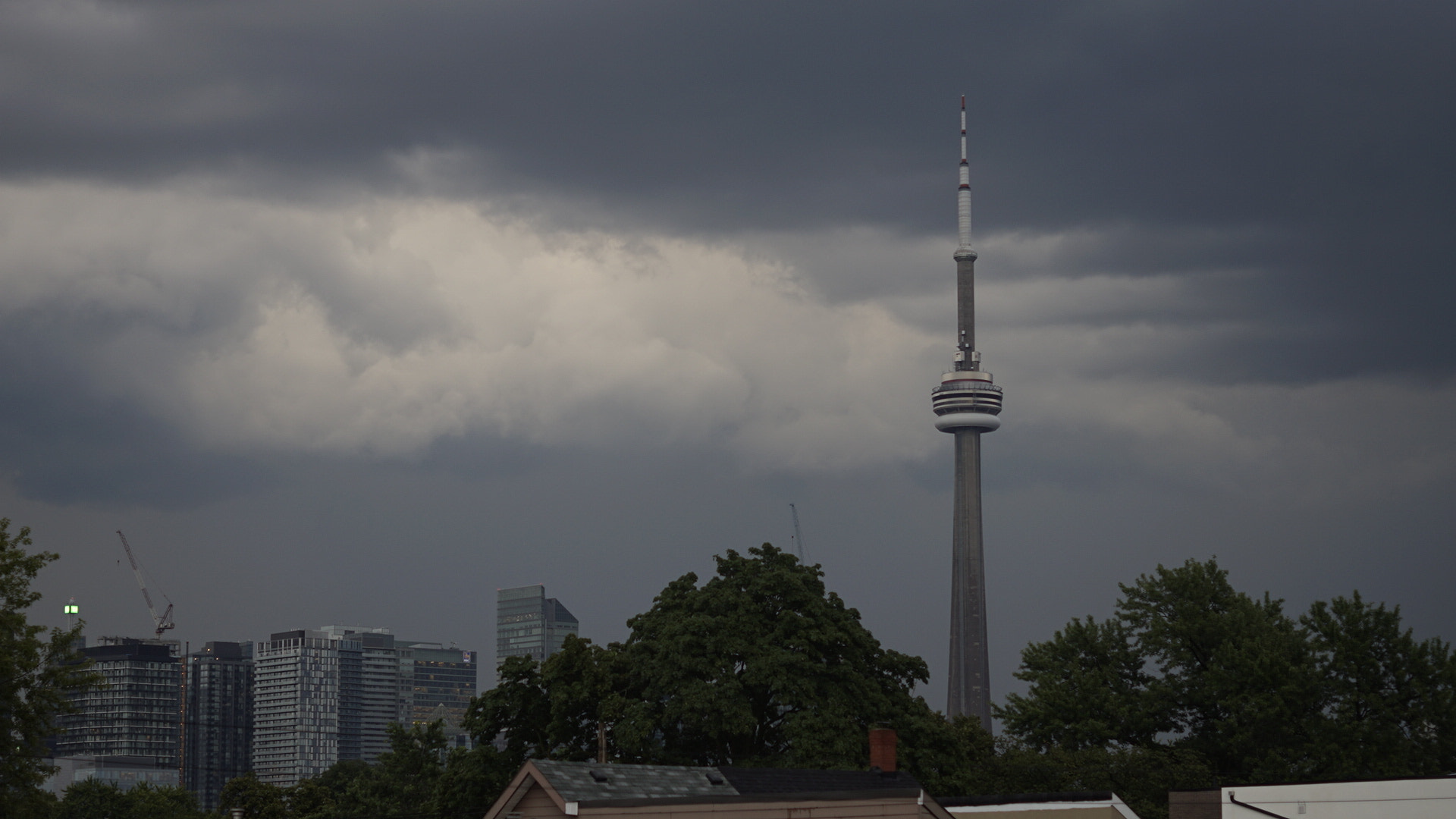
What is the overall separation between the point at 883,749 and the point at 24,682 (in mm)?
29974

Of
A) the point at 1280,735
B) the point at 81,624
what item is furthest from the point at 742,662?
the point at 1280,735

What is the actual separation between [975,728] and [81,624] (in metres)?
63.4

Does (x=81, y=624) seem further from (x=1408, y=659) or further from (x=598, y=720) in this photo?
(x=1408, y=659)

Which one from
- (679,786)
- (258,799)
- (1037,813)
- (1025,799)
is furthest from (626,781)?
(258,799)

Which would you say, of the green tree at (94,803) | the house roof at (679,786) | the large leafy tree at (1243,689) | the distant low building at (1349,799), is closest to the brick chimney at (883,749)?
the house roof at (679,786)

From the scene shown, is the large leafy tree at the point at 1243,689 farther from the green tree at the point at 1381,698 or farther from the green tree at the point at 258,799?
the green tree at the point at 258,799

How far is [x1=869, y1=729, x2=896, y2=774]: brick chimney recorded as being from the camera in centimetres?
4597

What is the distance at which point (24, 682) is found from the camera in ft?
168

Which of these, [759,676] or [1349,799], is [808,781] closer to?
[1349,799]

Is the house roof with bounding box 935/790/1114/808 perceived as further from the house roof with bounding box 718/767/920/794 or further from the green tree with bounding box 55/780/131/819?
the green tree with bounding box 55/780/131/819

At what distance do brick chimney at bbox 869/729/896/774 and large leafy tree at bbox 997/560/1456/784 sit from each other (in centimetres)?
4464

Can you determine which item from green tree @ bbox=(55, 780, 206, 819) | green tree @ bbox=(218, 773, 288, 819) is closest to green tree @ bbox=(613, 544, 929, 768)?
green tree @ bbox=(218, 773, 288, 819)

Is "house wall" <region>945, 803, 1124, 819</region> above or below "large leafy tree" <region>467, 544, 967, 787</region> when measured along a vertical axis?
below

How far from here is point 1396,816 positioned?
47062 mm
